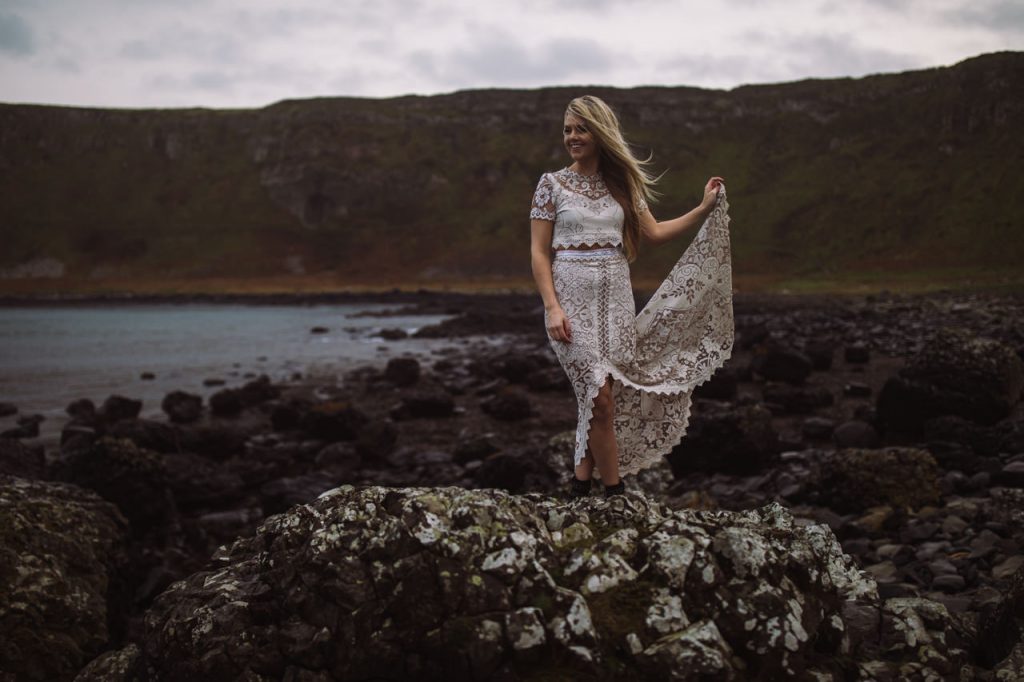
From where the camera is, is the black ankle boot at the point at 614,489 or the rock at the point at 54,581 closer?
the rock at the point at 54,581

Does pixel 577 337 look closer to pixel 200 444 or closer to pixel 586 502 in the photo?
pixel 586 502

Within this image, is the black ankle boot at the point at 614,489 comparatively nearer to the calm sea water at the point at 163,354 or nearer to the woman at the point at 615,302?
the woman at the point at 615,302

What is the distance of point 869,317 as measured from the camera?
3725 cm

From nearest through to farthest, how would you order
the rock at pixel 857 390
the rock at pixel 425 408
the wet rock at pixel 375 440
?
1. the wet rock at pixel 375 440
2. the rock at pixel 857 390
3. the rock at pixel 425 408

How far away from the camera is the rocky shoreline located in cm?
323

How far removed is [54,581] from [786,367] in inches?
648

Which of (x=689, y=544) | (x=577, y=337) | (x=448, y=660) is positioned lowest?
(x=448, y=660)

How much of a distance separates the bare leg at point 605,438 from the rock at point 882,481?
3.81 m

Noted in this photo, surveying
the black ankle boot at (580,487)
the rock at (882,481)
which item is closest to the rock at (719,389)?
the rock at (882,481)

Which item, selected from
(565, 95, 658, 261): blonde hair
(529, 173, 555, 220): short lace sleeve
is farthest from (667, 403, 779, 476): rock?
(529, 173, 555, 220): short lace sleeve

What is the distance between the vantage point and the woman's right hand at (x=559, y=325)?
509 cm

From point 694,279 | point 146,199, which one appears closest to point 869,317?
point 694,279

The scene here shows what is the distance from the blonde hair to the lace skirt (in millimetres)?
280

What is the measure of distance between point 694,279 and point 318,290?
349 feet
